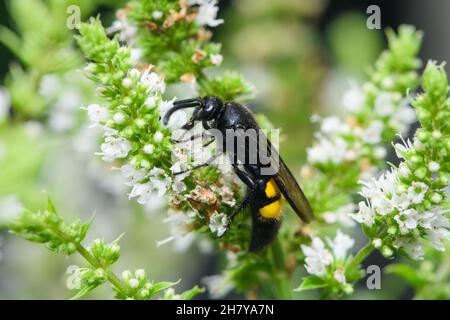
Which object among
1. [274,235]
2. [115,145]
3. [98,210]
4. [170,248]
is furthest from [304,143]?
[115,145]

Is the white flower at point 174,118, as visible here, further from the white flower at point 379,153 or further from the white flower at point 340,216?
the white flower at point 379,153

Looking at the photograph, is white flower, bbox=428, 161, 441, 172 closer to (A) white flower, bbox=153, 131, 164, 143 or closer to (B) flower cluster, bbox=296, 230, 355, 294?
(B) flower cluster, bbox=296, 230, 355, 294

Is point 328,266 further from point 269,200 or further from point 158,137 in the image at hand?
point 158,137


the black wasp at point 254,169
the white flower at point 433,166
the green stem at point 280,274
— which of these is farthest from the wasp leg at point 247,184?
the white flower at point 433,166

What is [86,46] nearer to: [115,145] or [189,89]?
[115,145]

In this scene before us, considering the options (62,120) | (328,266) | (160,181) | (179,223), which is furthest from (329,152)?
(62,120)

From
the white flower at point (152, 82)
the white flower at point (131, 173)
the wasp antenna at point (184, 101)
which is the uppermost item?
the wasp antenna at point (184, 101)

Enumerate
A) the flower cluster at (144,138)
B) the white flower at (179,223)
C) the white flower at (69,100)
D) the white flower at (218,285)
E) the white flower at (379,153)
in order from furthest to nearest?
the white flower at (69,100) < the white flower at (379,153) < the white flower at (218,285) < the white flower at (179,223) < the flower cluster at (144,138)
